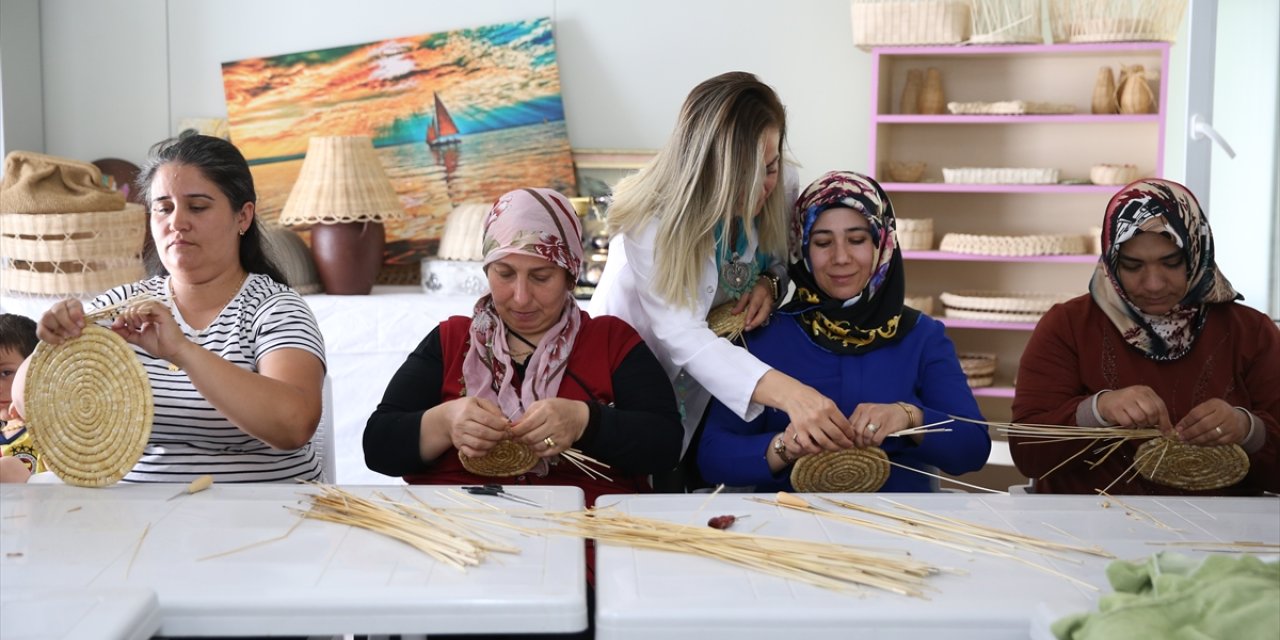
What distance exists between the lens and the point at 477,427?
206 cm

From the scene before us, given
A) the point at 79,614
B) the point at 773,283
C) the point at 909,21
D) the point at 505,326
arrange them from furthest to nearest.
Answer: the point at 909,21, the point at 773,283, the point at 505,326, the point at 79,614

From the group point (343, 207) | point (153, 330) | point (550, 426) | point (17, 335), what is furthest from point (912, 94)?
point (153, 330)

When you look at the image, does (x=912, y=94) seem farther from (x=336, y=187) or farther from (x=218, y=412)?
(x=218, y=412)

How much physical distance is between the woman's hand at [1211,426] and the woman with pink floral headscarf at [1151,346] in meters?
0.18

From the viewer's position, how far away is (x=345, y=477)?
4.39m

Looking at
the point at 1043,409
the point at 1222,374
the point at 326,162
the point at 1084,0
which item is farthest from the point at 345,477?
the point at 1084,0

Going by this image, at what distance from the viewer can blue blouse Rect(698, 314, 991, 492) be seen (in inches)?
92.1

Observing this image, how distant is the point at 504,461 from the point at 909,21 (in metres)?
3.06

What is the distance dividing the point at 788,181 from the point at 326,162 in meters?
2.38

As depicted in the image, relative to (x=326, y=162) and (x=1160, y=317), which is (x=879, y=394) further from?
(x=326, y=162)

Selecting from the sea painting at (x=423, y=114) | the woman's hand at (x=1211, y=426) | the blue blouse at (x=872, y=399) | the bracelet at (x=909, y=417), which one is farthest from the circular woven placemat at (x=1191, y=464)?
the sea painting at (x=423, y=114)

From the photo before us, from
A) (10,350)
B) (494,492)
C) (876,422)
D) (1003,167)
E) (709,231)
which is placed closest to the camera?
(494,492)

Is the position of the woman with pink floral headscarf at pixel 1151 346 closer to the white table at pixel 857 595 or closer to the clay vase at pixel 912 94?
the white table at pixel 857 595

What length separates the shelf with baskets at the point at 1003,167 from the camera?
4.58 m
